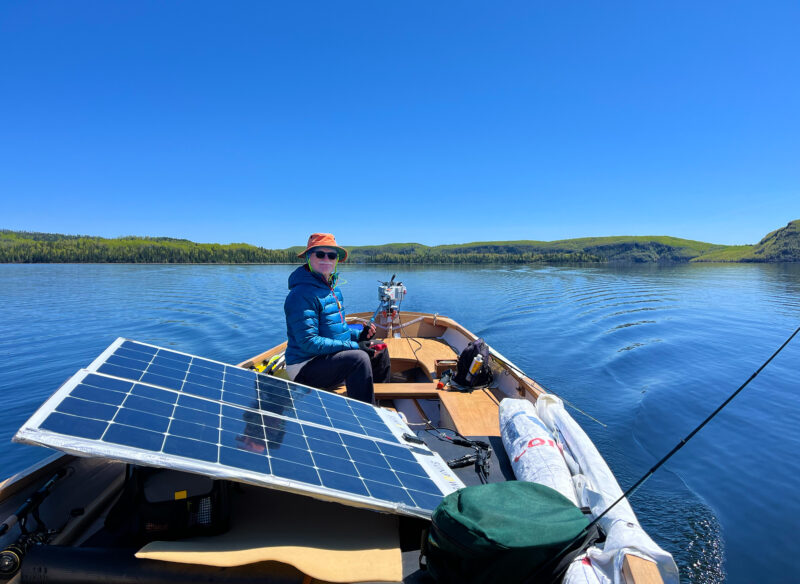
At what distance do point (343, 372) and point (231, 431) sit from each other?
6.95ft

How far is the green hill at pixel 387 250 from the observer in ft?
313

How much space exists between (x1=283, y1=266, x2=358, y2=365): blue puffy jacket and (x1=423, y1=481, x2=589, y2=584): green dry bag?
2.51m

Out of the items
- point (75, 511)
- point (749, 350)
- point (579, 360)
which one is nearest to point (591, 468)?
point (75, 511)

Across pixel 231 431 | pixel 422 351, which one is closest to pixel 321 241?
pixel 231 431

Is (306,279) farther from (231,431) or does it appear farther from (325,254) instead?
(231,431)

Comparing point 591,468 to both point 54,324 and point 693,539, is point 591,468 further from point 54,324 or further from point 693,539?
point 54,324

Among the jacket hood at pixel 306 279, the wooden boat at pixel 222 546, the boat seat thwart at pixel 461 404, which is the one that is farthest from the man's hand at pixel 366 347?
the wooden boat at pixel 222 546

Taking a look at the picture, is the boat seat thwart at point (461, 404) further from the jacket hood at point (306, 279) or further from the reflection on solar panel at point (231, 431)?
the jacket hood at point (306, 279)

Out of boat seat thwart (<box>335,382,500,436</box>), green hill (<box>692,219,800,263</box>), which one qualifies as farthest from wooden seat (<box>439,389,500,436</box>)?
green hill (<box>692,219,800,263</box>)

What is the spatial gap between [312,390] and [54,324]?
18666 mm

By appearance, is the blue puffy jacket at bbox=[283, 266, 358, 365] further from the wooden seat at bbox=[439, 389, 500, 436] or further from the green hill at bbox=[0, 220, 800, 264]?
the green hill at bbox=[0, 220, 800, 264]

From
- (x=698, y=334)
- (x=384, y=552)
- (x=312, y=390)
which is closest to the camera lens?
(x=384, y=552)

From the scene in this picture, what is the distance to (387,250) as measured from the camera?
482 ft

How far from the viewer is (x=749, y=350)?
41.7 feet
